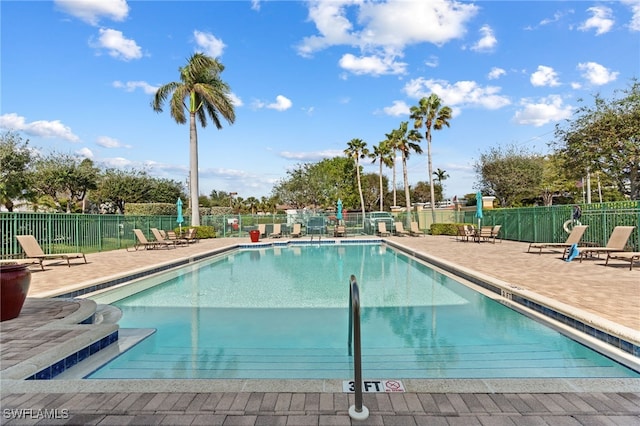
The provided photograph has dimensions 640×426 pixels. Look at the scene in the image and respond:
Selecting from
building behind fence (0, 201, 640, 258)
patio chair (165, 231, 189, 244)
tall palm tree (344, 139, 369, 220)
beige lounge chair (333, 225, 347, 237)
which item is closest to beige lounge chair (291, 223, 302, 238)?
beige lounge chair (333, 225, 347, 237)

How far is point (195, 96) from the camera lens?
21109 millimetres

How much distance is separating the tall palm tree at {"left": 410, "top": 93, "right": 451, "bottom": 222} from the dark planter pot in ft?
77.4

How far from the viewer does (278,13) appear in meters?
13.5

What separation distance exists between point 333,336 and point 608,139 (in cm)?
1721

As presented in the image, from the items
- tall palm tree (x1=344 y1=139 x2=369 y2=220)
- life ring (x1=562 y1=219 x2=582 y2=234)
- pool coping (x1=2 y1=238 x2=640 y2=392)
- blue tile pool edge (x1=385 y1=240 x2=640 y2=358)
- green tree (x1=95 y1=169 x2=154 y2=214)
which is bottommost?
blue tile pool edge (x1=385 y1=240 x2=640 y2=358)

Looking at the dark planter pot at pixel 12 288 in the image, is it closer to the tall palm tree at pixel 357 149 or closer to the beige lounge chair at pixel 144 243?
the beige lounge chair at pixel 144 243

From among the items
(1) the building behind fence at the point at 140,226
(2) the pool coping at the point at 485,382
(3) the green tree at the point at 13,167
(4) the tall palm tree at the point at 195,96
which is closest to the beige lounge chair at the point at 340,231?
(1) the building behind fence at the point at 140,226

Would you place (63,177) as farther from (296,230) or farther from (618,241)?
(618,241)

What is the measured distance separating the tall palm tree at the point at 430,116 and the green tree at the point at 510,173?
1046 centimetres

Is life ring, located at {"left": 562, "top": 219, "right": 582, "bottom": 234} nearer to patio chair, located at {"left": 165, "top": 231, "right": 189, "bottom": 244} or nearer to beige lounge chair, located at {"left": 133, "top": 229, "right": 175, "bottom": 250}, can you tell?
beige lounge chair, located at {"left": 133, "top": 229, "right": 175, "bottom": 250}

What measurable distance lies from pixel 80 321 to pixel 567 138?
2058 centimetres

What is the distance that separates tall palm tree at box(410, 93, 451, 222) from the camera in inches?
995

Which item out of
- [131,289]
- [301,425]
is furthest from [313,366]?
[131,289]

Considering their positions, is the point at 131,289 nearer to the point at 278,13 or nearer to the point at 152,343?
the point at 152,343
